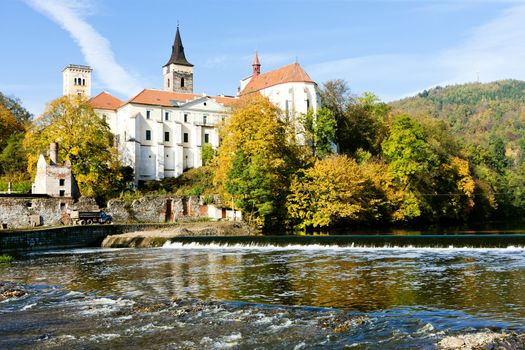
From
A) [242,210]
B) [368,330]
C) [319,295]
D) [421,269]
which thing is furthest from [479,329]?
[242,210]

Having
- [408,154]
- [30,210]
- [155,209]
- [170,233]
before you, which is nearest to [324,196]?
[408,154]

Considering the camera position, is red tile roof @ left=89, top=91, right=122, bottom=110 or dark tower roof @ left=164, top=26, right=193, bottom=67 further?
dark tower roof @ left=164, top=26, right=193, bottom=67

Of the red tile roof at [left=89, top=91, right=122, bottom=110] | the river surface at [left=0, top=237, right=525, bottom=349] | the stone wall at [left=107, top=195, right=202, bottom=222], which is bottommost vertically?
the river surface at [left=0, top=237, right=525, bottom=349]

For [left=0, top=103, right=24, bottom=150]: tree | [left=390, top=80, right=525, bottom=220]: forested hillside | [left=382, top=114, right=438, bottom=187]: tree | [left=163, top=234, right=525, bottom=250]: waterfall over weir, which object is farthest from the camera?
[left=390, top=80, right=525, bottom=220]: forested hillside

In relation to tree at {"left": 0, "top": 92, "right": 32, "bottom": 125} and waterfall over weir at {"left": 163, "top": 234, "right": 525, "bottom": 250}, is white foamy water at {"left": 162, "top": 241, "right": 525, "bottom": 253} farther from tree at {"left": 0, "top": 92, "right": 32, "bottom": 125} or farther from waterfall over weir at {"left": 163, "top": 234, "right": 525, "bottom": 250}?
tree at {"left": 0, "top": 92, "right": 32, "bottom": 125}

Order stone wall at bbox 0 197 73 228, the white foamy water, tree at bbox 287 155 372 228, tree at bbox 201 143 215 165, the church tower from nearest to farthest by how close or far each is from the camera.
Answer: the white foamy water → stone wall at bbox 0 197 73 228 → tree at bbox 287 155 372 228 → tree at bbox 201 143 215 165 → the church tower

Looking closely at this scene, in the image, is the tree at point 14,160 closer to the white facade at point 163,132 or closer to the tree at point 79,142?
the tree at point 79,142

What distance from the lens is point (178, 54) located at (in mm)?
100312

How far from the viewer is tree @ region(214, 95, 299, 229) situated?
159 ft

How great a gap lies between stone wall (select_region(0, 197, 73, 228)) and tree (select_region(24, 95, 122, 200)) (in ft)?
22.5

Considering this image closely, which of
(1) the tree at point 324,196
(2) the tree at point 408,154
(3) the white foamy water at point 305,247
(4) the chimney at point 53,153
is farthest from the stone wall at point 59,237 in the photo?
(2) the tree at point 408,154

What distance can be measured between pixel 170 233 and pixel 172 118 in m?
35.2

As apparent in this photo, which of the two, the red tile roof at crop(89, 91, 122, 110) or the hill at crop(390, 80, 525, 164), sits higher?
the hill at crop(390, 80, 525, 164)

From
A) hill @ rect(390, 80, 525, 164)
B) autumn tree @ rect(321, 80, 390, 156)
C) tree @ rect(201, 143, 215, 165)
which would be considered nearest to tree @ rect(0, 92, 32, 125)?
tree @ rect(201, 143, 215, 165)
